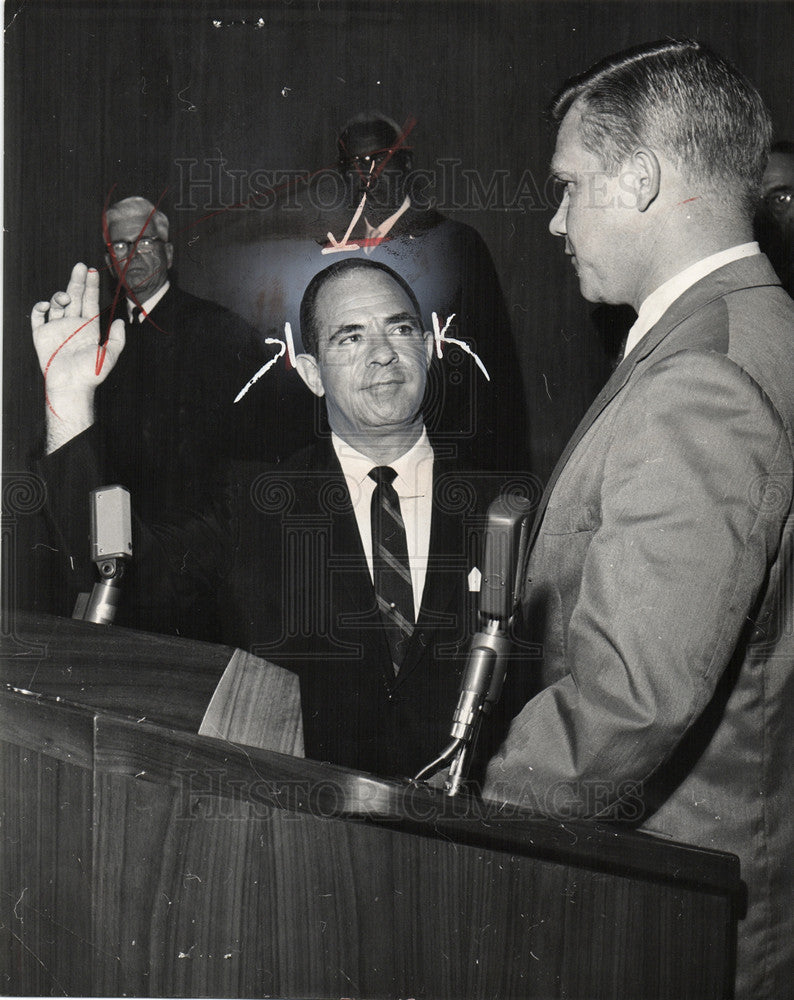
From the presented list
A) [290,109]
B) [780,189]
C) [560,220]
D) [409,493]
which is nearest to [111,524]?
[409,493]

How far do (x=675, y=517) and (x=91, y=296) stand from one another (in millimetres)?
1015

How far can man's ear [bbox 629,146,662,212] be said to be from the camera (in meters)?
1.32

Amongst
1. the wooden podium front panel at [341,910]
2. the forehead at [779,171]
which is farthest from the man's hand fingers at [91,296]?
the forehead at [779,171]

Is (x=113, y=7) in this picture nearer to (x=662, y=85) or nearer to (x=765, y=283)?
(x=662, y=85)

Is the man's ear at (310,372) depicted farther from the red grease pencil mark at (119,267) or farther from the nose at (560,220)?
the nose at (560,220)

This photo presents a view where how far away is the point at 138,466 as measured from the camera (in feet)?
5.15

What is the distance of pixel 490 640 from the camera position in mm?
1068

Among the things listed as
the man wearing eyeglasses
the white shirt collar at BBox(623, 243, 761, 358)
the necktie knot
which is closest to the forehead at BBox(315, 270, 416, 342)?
the man wearing eyeglasses

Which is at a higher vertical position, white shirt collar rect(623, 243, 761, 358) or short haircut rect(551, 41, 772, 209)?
short haircut rect(551, 41, 772, 209)

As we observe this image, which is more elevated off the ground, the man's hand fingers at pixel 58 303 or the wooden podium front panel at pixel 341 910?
the man's hand fingers at pixel 58 303

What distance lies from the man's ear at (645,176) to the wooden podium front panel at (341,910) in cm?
87

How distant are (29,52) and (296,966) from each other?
1.43 meters

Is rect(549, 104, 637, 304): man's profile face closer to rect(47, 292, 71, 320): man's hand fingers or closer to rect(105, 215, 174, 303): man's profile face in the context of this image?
rect(105, 215, 174, 303): man's profile face

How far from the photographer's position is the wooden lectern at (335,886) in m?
0.99
